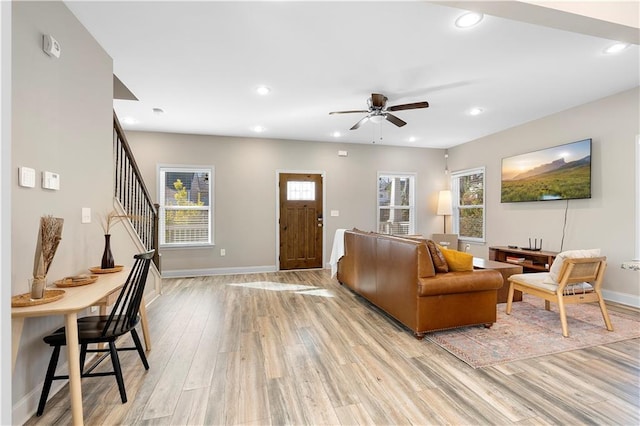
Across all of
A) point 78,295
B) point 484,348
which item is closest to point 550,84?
point 484,348

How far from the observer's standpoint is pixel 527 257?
4.80 metres

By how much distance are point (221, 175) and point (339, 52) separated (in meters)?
3.67

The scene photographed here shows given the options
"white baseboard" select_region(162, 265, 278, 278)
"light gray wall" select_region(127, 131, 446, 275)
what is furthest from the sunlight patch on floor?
"light gray wall" select_region(127, 131, 446, 275)

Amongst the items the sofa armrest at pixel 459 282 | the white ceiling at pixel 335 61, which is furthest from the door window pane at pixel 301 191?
the sofa armrest at pixel 459 282

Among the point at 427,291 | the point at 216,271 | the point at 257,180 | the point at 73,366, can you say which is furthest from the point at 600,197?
the point at 216,271

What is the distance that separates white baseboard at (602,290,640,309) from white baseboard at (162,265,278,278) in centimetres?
519

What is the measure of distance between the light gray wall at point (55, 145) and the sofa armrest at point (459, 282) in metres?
2.80

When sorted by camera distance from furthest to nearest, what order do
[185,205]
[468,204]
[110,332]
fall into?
[468,204] → [185,205] → [110,332]

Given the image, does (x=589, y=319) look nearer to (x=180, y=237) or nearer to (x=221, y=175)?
(x=221, y=175)

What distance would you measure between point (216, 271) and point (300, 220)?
6.33 feet

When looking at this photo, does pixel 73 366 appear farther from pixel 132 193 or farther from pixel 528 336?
pixel 528 336

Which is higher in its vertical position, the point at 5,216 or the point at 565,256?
the point at 5,216

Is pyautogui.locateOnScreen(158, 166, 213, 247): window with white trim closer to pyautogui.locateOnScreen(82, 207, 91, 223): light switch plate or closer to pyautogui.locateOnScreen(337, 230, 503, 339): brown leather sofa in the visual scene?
pyautogui.locateOnScreen(82, 207, 91, 223): light switch plate

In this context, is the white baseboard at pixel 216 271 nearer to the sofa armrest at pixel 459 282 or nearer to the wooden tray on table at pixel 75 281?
the wooden tray on table at pixel 75 281
